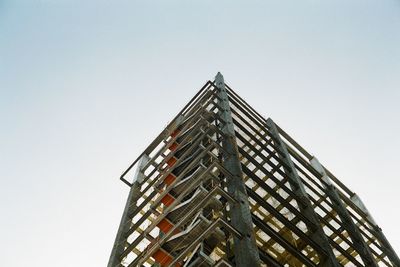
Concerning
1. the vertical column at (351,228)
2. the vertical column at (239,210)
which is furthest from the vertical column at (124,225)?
the vertical column at (351,228)

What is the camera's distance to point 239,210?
10.3 m

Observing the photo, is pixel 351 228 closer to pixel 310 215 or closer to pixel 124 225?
pixel 310 215

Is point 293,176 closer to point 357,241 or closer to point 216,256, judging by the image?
point 357,241

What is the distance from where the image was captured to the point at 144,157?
21.4m

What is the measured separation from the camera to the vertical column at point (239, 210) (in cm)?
867

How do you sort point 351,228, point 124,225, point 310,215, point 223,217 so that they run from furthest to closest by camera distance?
point 351,228 → point 124,225 → point 310,215 → point 223,217

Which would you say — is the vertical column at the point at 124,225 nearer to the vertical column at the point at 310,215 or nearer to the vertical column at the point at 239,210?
the vertical column at the point at 239,210

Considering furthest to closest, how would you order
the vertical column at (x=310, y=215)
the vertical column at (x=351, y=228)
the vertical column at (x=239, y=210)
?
the vertical column at (x=351, y=228)
the vertical column at (x=310, y=215)
the vertical column at (x=239, y=210)

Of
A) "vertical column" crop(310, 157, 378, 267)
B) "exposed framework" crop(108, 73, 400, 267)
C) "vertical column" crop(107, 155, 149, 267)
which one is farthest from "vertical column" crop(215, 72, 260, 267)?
"vertical column" crop(310, 157, 378, 267)

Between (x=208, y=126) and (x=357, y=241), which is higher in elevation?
(x=208, y=126)

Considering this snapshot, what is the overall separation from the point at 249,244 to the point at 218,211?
2.43 metres

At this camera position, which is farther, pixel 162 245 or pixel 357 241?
pixel 357 241

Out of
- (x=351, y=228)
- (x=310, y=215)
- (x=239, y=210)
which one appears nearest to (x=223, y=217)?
(x=239, y=210)

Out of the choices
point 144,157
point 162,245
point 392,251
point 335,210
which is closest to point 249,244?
point 162,245
